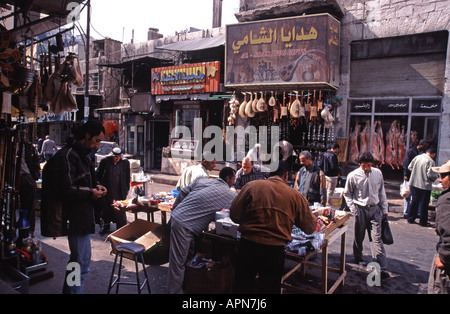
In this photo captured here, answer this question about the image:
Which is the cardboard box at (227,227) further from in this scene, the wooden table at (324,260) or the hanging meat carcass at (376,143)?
the hanging meat carcass at (376,143)

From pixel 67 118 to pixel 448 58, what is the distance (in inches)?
830

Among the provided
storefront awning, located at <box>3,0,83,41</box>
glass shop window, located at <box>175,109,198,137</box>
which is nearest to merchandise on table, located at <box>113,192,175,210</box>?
storefront awning, located at <box>3,0,83,41</box>

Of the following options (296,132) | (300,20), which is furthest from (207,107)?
(300,20)

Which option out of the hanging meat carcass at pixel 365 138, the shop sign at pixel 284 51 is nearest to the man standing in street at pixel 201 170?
the shop sign at pixel 284 51

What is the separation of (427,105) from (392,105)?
946mm

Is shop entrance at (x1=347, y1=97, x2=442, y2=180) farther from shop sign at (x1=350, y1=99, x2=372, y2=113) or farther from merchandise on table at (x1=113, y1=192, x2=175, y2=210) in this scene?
merchandise on table at (x1=113, y1=192, x2=175, y2=210)

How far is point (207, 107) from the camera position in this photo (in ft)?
48.7

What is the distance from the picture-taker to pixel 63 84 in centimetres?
612

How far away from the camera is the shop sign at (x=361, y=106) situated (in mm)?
10867

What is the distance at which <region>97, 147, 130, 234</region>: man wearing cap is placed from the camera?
689 cm

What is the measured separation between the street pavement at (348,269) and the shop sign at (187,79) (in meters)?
8.30

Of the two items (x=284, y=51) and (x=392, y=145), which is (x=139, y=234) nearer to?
(x=284, y=51)

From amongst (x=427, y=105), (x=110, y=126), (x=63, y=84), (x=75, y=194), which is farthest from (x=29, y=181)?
(x=110, y=126)
